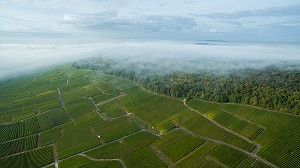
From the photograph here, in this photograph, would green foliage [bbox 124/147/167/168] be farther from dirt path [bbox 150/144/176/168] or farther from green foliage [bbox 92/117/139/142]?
green foliage [bbox 92/117/139/142]

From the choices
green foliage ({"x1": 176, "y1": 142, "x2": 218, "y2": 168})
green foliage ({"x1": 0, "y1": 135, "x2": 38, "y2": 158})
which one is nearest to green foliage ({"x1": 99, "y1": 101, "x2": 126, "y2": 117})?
green foliage ({"x1": 0, "y1": 135, "x2": 38, "y2": 158})

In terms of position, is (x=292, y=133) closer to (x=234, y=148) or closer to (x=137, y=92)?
(x=234, y=148)

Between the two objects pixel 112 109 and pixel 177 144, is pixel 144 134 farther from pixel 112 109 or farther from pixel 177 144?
pixel 112 109

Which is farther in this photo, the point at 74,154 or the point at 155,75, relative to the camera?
the point at 155,75

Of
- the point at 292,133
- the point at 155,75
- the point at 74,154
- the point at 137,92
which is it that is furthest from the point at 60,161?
the point at 155,75

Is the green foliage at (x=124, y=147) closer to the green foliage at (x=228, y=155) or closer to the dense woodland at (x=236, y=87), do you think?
the green foliage at (x=228, y=155)

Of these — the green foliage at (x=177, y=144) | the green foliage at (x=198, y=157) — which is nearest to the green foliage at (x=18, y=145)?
the green foliage at (x=177, y=144)

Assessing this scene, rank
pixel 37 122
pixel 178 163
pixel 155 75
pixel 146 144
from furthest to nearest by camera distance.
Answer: pixel 155 75
pixel 37 122
pixel 146 144
pixel 178 163
